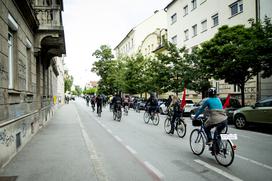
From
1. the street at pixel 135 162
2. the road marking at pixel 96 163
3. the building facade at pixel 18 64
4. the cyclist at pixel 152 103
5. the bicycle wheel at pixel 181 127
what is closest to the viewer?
the road marking at pixel 96 163

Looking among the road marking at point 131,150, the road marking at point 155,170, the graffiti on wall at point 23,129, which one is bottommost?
the road marking at point 131,150

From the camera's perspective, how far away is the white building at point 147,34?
49.5 metres

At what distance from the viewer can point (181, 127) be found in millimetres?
10703

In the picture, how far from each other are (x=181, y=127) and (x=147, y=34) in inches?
1991

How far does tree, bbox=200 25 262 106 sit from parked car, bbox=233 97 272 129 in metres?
2.98

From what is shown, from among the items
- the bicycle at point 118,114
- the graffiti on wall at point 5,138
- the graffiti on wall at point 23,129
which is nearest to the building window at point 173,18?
the bicycle at point 118,114

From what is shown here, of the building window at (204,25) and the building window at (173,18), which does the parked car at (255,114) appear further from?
the building window at (173,18)

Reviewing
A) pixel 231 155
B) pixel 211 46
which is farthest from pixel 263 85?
pixel 231 155

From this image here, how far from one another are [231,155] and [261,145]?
344cm

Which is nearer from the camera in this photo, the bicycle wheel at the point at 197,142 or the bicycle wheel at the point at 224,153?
the bicycle wheel at the point at 224,153

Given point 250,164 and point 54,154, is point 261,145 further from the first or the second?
point 54,154

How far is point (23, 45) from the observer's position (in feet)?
34.8

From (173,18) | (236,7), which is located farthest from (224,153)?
(173,18)

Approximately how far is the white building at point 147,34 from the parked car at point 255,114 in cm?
3419
